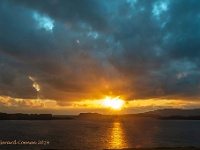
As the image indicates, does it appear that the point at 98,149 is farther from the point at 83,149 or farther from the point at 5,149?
the point at 5,149

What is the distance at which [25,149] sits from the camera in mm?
95312

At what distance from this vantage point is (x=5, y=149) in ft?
316

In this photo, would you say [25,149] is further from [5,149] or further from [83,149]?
[83,149]

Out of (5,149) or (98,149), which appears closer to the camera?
(5,149)

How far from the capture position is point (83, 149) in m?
98.9

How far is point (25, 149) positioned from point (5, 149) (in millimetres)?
7337

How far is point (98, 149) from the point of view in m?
103

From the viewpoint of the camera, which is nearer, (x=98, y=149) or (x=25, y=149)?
(x=25, y=149)

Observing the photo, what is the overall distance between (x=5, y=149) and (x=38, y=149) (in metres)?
11.3

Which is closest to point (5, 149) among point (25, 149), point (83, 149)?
point (25, 149)

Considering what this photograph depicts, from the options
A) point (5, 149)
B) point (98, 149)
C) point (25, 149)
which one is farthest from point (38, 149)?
point (98, 149)

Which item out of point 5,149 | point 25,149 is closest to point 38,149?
point 25,149

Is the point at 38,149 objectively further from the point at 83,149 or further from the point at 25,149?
the point at 83,149

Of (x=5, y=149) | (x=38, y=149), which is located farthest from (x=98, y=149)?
(x=5, y=149)
